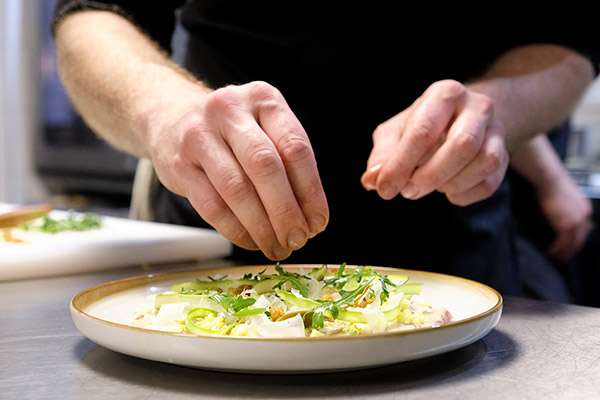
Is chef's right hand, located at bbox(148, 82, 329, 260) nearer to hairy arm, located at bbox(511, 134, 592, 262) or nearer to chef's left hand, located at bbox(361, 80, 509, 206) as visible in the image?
chef's left hand, located at bbox(361, 80, 509, 206)

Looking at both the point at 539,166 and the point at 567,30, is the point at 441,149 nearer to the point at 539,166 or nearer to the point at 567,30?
the point at 567,30

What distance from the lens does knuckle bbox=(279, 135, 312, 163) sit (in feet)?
2.31

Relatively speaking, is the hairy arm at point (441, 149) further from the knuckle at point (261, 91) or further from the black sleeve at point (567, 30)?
the black sleeve at point (567, 30)

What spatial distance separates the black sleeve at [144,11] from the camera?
132 centimetres

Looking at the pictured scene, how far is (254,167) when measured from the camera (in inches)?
27.5

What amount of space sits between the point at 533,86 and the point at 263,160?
0.64 metres

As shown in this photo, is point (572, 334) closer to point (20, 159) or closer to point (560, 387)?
point (560, 387)

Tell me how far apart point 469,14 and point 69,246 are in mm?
715

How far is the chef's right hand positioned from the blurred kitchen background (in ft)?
6.94

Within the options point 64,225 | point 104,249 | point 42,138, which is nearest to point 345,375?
point 104,249

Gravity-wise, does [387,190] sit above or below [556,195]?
above

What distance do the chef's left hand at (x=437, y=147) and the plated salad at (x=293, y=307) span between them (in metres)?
0.14

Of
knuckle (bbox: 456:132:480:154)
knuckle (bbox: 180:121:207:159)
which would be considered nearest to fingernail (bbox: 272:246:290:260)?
knuckle (bbox: 180:121:207:159)

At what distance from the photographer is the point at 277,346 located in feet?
1.69
